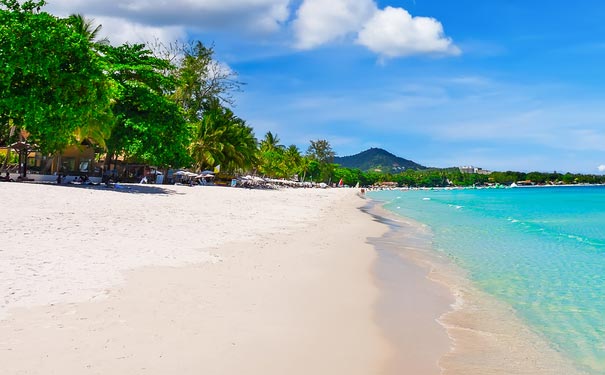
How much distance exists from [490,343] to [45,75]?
23539mm

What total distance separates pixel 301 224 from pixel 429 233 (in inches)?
258

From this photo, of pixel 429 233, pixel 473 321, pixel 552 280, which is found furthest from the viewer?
pixel 429 233

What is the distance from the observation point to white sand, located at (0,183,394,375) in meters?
4.64

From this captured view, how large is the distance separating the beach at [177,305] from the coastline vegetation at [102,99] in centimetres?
1286

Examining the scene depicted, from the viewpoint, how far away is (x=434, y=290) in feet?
32.0

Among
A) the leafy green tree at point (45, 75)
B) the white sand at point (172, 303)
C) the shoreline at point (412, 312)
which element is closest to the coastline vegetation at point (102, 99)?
the leafy green tree at point (45, 75)

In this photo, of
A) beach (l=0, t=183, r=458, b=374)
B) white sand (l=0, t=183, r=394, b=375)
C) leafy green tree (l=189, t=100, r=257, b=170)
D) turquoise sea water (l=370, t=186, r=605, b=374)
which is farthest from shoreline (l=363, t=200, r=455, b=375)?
leafy green tree (l=189, t=100, r=257, b=170)

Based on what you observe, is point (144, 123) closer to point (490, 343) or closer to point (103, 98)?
point (103, 98)

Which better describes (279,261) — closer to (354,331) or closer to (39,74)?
(354,331)

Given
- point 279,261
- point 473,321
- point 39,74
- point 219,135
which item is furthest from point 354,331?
point 219,135

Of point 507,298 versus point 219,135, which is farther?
point 219,135

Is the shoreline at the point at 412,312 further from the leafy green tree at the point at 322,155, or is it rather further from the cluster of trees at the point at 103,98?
the leafy green tree at the point at 322,155

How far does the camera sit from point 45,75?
22.5 metres

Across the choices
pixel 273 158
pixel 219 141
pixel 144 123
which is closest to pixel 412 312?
pixel 144 123
